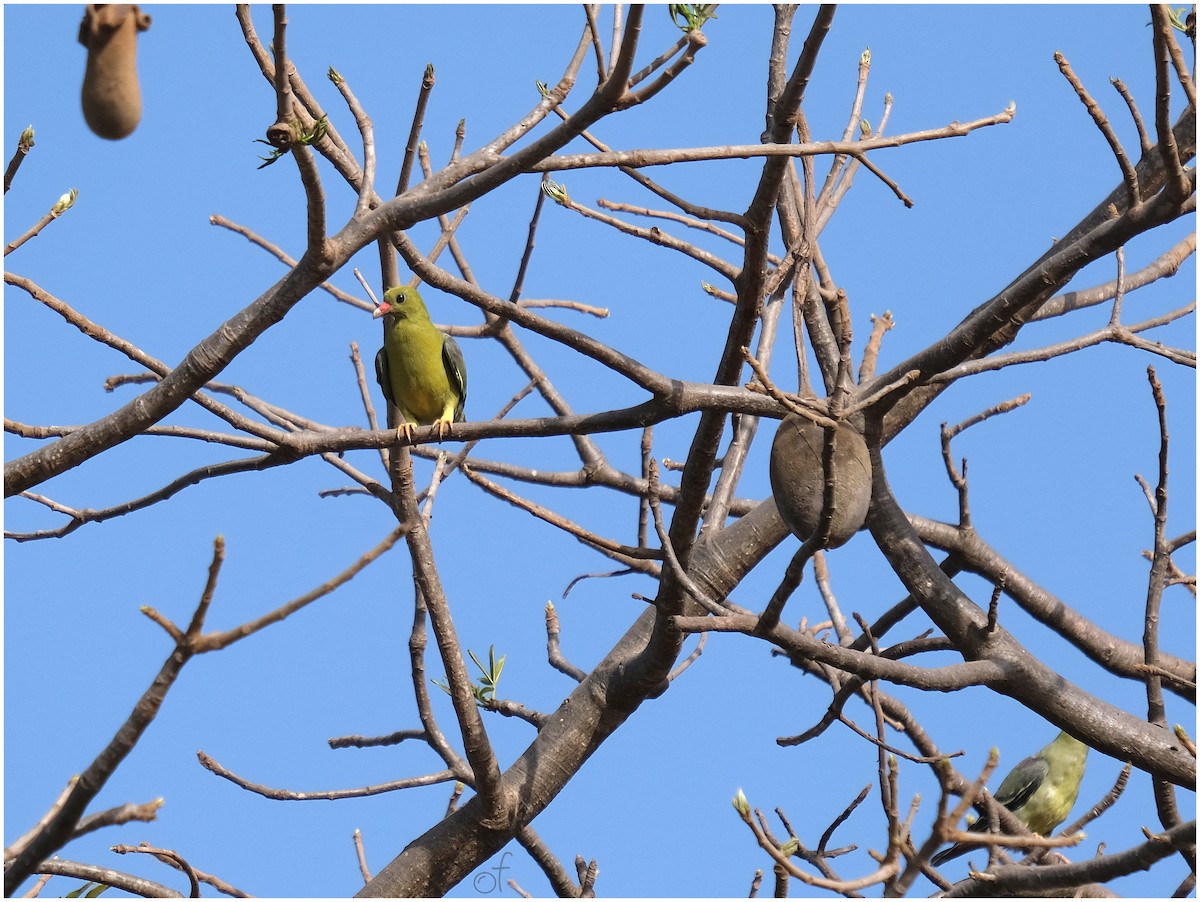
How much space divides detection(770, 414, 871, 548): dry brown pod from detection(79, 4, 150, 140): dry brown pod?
219 cm

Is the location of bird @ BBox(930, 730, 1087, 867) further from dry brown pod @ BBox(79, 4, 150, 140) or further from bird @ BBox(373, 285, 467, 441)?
dry brown pod @ BBox(79, 4, 150, 140)

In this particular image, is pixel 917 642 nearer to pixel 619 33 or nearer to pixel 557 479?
pixel 619 33

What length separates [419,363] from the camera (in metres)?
7.15

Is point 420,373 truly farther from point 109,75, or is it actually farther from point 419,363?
point 109,75

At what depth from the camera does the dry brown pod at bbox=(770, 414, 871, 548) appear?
3.72 meters

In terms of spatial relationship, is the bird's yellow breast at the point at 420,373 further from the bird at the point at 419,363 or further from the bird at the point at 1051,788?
the bird at the point at 1051,788

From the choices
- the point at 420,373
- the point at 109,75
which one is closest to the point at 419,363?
the point at 420,373

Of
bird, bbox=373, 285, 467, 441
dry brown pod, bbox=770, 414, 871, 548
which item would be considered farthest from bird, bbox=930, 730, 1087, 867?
dry brown pod, bbox=770, 414, 871, 548

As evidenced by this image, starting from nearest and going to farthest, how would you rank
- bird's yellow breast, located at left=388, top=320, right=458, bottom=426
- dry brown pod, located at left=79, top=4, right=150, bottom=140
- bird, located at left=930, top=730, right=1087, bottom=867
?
dry brown pod, located at left=79, top=4, right=150, bottom=140 → bird's yellow breast, located at left=388, top=320, right=458, bottom=426 → bird, located at left=930, top=730, right=1087, bottom=867

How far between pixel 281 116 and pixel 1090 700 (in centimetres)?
320

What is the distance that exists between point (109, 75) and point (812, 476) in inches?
93.1

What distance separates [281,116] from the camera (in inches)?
118

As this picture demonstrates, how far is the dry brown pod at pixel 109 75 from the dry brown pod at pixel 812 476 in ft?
7.19

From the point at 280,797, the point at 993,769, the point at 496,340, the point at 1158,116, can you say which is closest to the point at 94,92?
the point at 993,769
